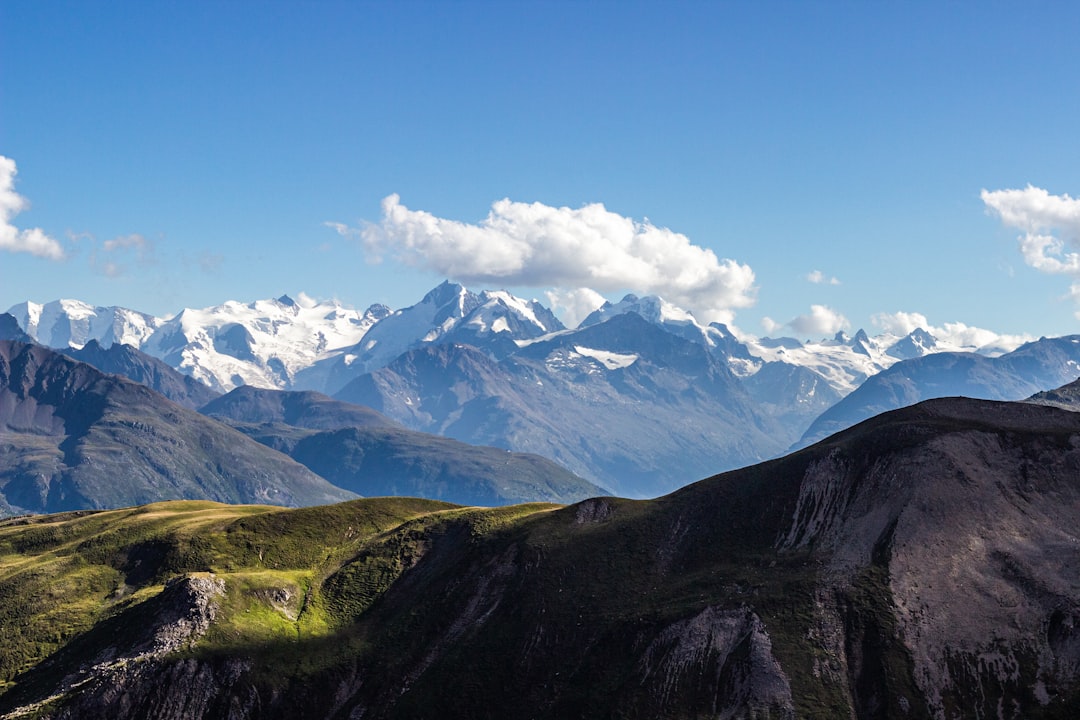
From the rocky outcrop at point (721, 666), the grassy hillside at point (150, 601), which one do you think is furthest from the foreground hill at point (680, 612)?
the grassy hillside at point (150, 601)

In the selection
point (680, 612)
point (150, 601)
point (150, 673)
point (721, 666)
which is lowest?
point (150, 673)

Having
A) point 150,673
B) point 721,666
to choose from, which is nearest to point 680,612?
point 721,666

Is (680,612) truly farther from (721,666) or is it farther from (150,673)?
(150,673)

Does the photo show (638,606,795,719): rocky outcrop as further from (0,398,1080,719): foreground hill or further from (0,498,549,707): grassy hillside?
(0,498,549,707): grassy hillside

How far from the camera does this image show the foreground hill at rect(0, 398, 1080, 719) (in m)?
144

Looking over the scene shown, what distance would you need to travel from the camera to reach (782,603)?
6068 inches

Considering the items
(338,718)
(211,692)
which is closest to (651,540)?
(338,718)

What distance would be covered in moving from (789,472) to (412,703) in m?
87.2

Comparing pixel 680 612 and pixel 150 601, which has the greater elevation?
pixel 680 612

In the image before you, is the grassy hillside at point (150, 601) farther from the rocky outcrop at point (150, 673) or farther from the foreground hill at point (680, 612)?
the rocky outcrop at point (150, 673)

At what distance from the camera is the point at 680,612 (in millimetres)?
158500

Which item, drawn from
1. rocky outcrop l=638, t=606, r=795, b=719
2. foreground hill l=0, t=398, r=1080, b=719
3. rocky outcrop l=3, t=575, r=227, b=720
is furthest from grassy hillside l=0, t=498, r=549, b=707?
rocky outcrop l=638, t=606, r=795, b=719

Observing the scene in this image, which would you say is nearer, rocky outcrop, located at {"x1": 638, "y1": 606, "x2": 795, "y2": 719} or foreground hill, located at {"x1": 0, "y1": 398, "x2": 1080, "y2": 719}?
rocky outcrop, located at {"x1": 638, "y1": 606, "x2": 795, "y2": 719}

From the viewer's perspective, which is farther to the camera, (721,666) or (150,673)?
(150,673)
